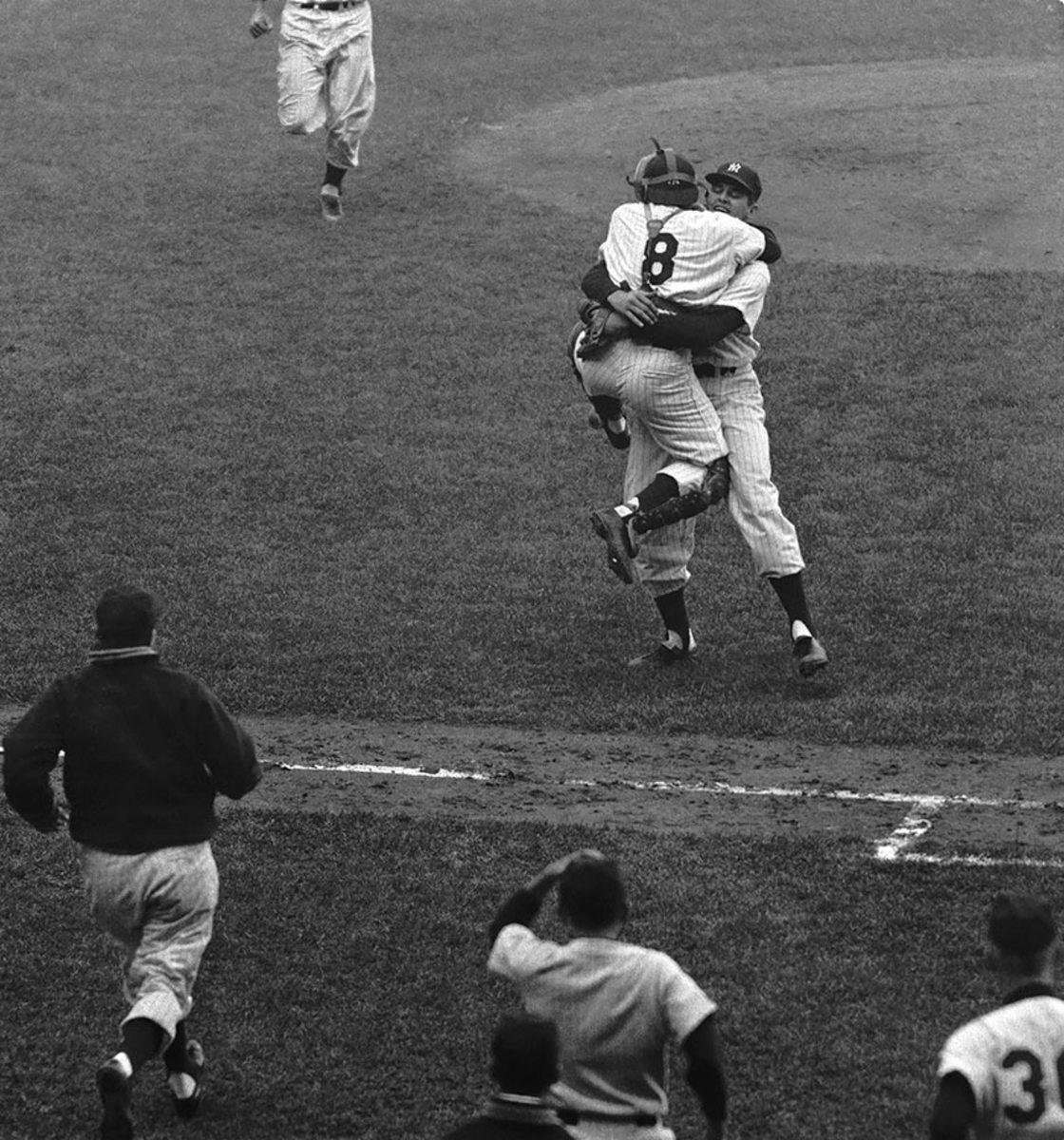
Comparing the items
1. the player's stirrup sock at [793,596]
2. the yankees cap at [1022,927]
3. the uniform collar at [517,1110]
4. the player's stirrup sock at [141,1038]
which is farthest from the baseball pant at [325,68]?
the uniform collar at [517,1110]

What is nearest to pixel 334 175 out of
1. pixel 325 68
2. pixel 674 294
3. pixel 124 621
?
pixel 325 68

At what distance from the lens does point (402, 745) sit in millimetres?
9570

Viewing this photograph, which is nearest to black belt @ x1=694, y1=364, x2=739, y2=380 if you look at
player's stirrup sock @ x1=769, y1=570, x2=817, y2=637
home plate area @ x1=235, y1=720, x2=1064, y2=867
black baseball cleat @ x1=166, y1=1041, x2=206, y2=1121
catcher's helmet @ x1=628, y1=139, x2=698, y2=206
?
catcher's helmet @ x1=628, y1=139, x2=698, y2=206

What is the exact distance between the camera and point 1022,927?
15.2ft

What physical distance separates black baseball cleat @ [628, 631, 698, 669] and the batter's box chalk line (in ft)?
4.77

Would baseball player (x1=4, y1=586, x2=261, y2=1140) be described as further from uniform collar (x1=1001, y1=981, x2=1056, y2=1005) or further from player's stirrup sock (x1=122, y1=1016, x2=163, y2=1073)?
uniform collar (x1=1001, y1=981, x2=1056, y2=1005)

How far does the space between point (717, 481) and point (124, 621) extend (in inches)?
170

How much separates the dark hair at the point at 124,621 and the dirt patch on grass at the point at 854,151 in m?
11.0

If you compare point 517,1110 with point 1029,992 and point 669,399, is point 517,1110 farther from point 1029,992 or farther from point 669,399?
point 669,399

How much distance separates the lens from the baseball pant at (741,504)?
9.87 meters

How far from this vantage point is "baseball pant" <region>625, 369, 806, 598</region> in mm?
9867

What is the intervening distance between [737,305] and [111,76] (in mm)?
13145

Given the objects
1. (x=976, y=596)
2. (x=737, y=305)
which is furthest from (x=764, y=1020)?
(x=976, y=596)

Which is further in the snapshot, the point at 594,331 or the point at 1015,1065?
the point at 594,331
